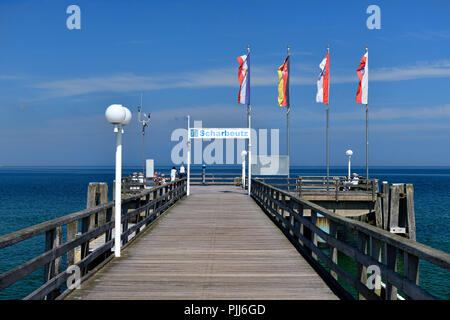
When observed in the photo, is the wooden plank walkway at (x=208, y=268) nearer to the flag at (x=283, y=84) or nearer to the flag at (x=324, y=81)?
the flag at (x=283, y=84)

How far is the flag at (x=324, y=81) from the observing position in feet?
89.1

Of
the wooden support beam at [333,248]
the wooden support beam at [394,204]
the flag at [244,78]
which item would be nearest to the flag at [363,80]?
the flag at [244,78]

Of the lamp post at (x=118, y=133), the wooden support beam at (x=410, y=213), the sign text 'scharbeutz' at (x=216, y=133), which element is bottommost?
the wooden support beam at (x=410, y=213)

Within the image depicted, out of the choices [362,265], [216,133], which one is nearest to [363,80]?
[216,133]

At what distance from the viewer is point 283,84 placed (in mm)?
26438

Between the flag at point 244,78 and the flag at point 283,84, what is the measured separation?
3.16 m

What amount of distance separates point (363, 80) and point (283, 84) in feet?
16.0

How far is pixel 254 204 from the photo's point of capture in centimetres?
1975

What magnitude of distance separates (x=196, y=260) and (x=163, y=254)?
0.88 m

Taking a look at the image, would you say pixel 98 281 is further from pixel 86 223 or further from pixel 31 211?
pixel 31 211

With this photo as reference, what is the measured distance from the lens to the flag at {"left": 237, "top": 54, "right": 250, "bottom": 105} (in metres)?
23.9

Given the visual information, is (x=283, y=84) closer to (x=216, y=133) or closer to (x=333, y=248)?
(x=216, y=133)

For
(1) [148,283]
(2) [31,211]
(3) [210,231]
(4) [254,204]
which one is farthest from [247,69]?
(2) [31,211]

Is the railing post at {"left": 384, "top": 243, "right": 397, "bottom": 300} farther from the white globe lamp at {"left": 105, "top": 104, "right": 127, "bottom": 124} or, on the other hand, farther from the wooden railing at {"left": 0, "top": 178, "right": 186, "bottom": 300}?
the white globe lamp at {"left": 105, "top": 104, "right": 127, "bottom": 124}
